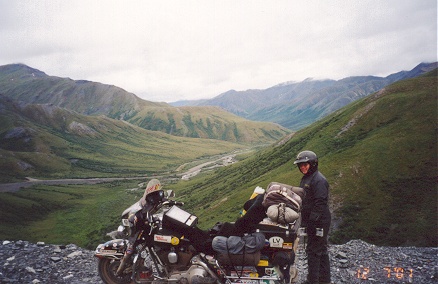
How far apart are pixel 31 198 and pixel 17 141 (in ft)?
379

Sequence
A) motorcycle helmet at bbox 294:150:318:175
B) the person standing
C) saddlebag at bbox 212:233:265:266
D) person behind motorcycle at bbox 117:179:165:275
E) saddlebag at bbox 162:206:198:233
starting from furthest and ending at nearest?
motorcycle helmet at bbox 294:150:318:175, person behind motorcycle at bbox 117:179:165:275, the person standing, saddlebag at bbox 162:206:198:233, saddlebag at bbox 212:233:265:266

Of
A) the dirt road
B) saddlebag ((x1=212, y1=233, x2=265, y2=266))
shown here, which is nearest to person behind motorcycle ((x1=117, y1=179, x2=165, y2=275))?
saddlebag ((x1=212, y1=233, x2=265, y2=266))

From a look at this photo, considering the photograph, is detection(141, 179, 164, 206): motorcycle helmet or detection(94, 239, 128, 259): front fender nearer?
detection(141, 179, 164, 206): motorcycle helmet

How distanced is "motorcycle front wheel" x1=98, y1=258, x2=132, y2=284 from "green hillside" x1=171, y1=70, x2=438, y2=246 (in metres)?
27.8

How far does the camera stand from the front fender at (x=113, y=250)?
9.37 m

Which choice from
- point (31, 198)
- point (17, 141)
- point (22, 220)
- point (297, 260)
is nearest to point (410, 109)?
point (297, 260)

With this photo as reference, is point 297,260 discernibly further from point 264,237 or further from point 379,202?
point 379,202

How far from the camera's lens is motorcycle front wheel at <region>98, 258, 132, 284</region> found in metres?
9.48

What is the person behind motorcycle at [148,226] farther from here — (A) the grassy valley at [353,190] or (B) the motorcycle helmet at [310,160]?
(A) the grassy valley at [353,190]

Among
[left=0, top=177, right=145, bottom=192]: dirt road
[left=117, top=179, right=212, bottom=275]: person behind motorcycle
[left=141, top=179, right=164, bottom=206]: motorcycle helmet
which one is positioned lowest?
[left=0, top=177, right=145, bottom=192]: dirt road

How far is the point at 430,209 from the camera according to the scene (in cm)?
3231

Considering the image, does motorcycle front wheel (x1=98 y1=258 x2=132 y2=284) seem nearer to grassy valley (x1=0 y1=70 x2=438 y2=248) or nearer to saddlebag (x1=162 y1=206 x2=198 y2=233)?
saddlebag (x1=162 y1=206 x2=198 y2=233)

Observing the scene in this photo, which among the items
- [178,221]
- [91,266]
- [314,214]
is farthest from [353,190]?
[178,221]

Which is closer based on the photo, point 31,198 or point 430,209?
point 430,209
